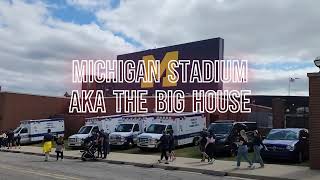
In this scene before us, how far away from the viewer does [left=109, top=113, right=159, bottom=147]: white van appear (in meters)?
36.3

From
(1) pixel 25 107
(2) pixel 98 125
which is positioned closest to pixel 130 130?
(2) pixel 98 125

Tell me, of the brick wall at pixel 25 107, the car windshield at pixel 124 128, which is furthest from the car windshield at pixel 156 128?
the brick wall at pixel 25 107

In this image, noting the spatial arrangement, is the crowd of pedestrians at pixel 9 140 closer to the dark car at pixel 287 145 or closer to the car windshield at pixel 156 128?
the car windshield at pixel 156 128

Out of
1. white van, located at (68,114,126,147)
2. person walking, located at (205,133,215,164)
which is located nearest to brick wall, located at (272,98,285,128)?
person walking, located at (205,133,215,164)

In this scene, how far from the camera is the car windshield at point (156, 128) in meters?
34.2

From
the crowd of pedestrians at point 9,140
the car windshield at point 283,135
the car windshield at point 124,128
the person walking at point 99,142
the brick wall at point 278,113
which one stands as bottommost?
the crowd of pedestrians at point 9,140

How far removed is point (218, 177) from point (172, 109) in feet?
82.7

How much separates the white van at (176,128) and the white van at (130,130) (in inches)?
56.3

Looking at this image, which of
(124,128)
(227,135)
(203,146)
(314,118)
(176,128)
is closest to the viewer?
(314,118)

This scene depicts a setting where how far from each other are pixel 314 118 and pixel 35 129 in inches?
1309

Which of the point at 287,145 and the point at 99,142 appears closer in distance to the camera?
the point at 287,145

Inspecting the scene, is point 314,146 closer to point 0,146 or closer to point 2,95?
point 0,146

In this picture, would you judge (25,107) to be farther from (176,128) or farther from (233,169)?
(233,169)

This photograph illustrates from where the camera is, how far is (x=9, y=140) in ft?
140
